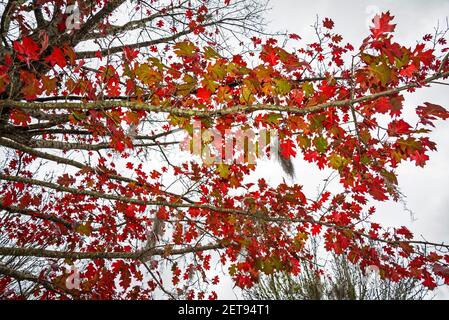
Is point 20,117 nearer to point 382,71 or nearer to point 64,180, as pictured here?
point 64,180

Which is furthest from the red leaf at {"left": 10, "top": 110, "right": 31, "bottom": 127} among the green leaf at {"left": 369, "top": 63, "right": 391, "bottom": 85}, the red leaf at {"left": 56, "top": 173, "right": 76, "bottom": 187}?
the green leaf at {"left": 369, "top": 63, "right": 391, "bottom": 85}

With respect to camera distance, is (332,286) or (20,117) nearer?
(20,117)

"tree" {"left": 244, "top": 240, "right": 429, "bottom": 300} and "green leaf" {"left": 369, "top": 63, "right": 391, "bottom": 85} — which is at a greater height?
"green leaf" {"left": 369, "top": 63, "right": 391, "bottom": 85}

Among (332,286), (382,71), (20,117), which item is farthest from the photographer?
(332,286)

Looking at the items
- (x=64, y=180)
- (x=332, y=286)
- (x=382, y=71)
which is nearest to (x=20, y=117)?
(x=64, y=180)

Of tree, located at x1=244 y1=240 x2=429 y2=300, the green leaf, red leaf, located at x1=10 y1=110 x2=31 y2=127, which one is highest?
red leaf, located at x1=10 y1=110 x2=31 y2=127

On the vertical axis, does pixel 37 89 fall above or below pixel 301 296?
above

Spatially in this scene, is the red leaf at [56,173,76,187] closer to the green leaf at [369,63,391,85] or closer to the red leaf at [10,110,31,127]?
the red leaf at [10,110,31,127]

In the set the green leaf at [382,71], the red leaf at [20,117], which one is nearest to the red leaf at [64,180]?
the red leaf at [20,117]

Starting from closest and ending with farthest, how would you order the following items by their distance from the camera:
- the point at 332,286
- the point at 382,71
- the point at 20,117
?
the point at 382,71, the point at 20,117, the point at 332,286

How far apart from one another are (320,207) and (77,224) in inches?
137
